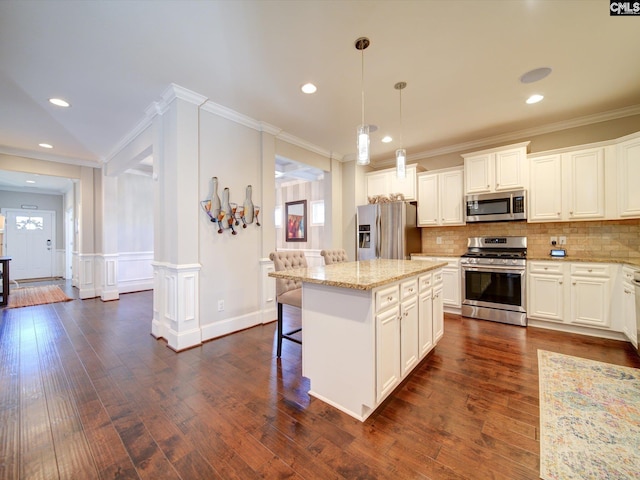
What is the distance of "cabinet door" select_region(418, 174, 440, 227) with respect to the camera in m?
4.57

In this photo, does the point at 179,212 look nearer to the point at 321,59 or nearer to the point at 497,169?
the point at 321,59

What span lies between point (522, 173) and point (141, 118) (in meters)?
5.30

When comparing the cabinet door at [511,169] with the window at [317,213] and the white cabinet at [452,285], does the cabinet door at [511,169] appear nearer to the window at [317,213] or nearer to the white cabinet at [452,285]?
the white cabinet at [452,285]

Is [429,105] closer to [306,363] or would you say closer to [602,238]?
[602,238]

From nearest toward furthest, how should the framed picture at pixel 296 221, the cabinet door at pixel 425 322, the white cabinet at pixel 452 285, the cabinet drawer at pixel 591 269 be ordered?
the cabinet door at pixel 425 322, the cabinet drawer at pixel 591 269, the white cabinet at pixel 452 285, the framed picture at pixel 296 221

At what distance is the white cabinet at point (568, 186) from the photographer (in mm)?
3371

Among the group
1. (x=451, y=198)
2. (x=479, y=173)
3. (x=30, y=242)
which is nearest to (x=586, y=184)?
(x=479, y=173)

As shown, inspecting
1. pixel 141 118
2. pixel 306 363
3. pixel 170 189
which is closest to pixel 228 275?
pixel 170 189

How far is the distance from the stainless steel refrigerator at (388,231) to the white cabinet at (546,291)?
1678 millimetres

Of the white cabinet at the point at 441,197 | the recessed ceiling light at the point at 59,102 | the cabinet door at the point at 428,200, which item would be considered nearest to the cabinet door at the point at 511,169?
the white cabinet at the point at 441,197

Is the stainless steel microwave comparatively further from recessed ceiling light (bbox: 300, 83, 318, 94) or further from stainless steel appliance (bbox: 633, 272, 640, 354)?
recessed ceiling light (bbox: 300, 83, 318, 94)

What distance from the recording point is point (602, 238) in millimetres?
3545

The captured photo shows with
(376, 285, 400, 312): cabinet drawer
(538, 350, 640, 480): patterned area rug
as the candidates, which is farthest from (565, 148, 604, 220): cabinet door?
(376, 285, 400, 312): cabinet drawer

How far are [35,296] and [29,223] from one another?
4.11 m
